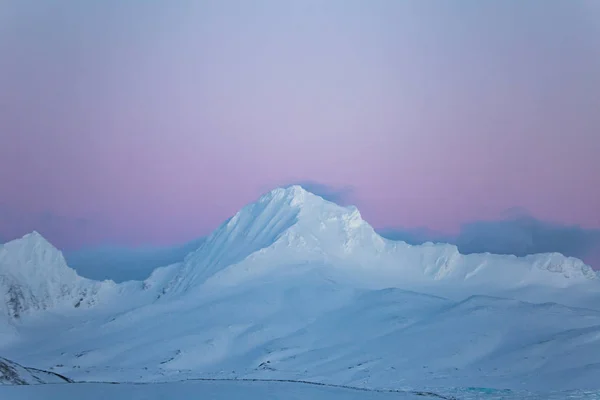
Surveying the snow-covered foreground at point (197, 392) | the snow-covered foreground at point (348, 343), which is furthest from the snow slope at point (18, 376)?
the snow-covered foreground at point (348, 343)

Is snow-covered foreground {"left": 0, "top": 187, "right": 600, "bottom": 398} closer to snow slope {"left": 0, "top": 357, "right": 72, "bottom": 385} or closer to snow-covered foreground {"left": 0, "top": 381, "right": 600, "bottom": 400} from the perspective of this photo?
snow-covered foreground {"left": 0, "top": 381, "right": 600, "bottom": 400}

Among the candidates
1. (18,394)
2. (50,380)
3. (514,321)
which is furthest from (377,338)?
(18,394)

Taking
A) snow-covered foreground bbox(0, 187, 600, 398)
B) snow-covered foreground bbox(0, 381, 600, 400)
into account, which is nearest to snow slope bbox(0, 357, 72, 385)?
snow-covered foreground bbox(0, 381, 600, 400)

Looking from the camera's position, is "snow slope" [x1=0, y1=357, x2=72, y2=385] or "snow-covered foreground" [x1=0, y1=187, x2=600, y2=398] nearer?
"snow slope" [x1=0, y1=357, x2=72, y2=385]

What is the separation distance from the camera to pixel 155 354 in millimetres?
156625

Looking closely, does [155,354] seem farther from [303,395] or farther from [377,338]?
[303,395]

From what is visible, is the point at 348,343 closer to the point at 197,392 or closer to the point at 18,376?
the point at 18,376

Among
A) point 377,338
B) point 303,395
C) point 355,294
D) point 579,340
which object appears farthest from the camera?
point 355,294

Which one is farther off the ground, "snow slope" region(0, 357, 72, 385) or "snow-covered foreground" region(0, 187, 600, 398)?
"snow slope" region(0, 357, 72, 385)

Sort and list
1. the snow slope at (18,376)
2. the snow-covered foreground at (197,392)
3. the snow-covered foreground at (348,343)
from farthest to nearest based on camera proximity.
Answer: the snow-covered foreground at (348,343), the snow slope at (18,376), the snow-covered foreground at (197,392)

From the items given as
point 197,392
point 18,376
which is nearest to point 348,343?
point 18,376

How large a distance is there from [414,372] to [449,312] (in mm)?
37519

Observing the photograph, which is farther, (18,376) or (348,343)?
(348,343)

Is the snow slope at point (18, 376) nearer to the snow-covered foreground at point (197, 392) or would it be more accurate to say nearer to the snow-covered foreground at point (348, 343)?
the snow-covered foreground at point (197, 392)
